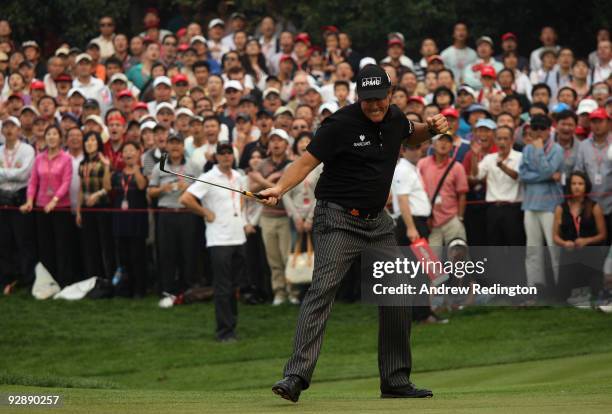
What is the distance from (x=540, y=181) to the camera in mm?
16078

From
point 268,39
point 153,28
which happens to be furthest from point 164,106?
point 153,28

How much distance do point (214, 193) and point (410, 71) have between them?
4.88 m

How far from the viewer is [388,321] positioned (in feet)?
30.8

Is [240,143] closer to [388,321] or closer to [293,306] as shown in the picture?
[293,306]

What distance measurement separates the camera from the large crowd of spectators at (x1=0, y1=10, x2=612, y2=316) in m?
16.0

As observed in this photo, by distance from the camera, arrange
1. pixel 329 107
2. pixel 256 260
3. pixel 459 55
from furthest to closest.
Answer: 1. pixel 459 55
2. pixel 329 107
3. pixel 256 260

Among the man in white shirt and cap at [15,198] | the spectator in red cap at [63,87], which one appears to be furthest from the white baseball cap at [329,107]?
the spectator in red cap at [63,87]

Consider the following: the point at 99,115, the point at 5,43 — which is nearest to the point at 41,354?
the point at 99,115

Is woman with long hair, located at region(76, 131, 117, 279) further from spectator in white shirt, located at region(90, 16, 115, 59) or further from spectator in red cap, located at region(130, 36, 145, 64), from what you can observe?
spectator in white shirt, located at region(90, 16, 115, 59)

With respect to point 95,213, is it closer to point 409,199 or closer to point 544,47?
point 409,199

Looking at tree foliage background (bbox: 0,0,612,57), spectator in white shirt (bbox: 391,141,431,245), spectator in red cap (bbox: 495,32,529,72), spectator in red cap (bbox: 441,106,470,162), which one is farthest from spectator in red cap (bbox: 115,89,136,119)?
spectator in white shirt (bbox: 391,141,431,245)

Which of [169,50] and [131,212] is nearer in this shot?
[131,212]

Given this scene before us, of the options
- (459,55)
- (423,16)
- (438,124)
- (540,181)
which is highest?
(423,16)

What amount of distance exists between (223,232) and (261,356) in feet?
5.60
